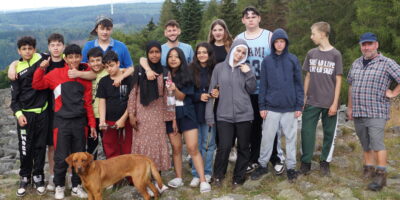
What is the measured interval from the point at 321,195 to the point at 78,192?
350 centimetres

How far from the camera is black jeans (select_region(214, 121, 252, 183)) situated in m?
5.63

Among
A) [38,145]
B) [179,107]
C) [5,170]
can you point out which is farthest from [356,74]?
[5,170]

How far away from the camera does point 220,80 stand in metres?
5.59

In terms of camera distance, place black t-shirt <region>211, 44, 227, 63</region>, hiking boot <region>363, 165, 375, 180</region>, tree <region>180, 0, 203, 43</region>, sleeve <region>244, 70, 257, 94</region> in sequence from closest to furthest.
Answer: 1. sleeve <region>244, 70, 257, 94</region>
2. black t-shirt <region>211, 44, 227, 63</region>
3. hiking boot <region>363, 165, 375, 180</region>
4. tree <region>180, 0, 203, 43</region>

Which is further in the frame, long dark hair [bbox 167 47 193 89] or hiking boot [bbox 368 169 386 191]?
hiking boot [bbox 368 169 386 191]

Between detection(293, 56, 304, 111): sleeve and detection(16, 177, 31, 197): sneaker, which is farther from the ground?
detection(293, 56, 304, 111): sleeve

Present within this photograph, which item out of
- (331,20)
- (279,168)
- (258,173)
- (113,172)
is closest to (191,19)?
(331,20)

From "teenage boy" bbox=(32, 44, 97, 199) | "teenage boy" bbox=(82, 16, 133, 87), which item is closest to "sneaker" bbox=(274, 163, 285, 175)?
"teenage boy" bbox=(82, 16, 133, 87)

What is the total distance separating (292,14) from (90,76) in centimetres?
2996

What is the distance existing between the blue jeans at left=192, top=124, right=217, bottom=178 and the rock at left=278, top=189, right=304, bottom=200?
1.15m

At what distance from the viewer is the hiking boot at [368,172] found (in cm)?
620

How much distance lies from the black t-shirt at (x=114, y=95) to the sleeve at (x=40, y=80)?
73cm

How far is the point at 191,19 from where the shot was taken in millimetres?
49250

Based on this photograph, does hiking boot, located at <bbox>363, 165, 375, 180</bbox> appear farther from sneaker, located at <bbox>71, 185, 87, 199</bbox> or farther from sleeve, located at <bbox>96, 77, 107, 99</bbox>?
sneaker, located at <bbox>71, 185, 87, 199</bbox>
